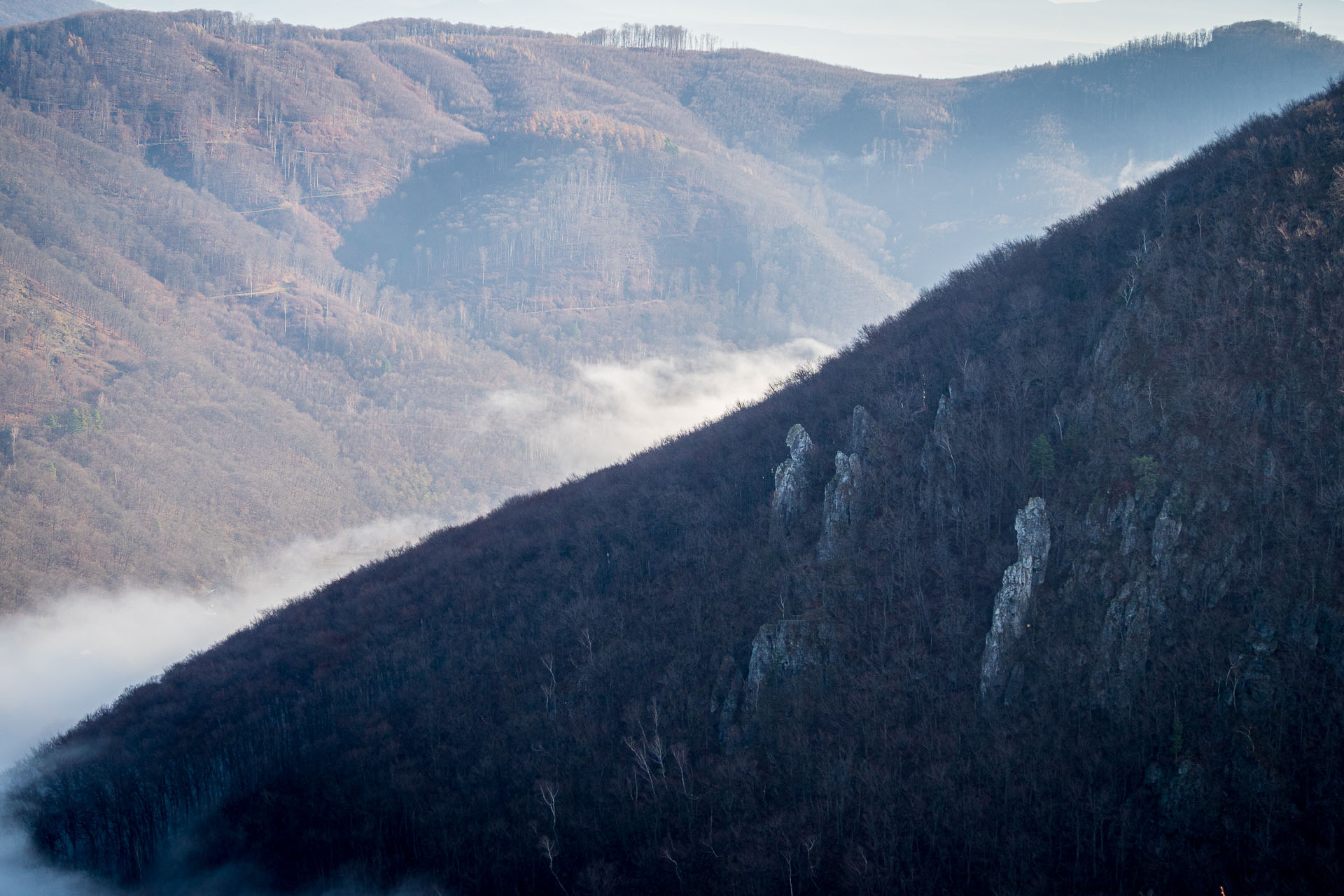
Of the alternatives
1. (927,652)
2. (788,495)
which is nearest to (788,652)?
(927,652)

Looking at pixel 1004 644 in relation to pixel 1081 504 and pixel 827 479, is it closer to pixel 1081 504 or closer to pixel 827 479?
pixel 1081 504

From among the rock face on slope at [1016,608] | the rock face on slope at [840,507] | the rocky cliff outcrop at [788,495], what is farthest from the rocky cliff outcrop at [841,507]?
the rock face on slope at [1016,608]

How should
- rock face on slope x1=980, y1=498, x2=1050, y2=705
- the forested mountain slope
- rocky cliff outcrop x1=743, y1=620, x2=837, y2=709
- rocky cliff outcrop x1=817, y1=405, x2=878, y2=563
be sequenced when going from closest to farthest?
the forested mountain slope
rock face on slope x1=980, y1=498, x2=1050, y2=705
rocky cliff outcrop x1=743, y1=620, x2=837, y2=709
rocky cliff outcrop x1=817, y1=405, x2=878, y2=563

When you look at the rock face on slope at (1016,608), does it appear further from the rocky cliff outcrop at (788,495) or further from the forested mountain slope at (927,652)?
the rocky cliff outcrop at (788,495)

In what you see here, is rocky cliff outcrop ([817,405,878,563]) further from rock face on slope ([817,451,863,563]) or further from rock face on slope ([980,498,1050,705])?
rock face on slope ([980,498,1050,705])

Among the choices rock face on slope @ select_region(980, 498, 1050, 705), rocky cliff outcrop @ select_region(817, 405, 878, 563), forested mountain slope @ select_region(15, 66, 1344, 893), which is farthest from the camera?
rocky cliff outcrop @ select_region(817, 405, 878, 563)

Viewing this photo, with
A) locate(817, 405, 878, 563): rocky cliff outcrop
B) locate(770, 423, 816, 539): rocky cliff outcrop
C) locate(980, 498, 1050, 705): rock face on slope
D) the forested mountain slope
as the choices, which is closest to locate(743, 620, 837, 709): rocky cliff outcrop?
the forested mountain slope

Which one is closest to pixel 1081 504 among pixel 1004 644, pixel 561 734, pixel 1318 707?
pixel 1004 644
